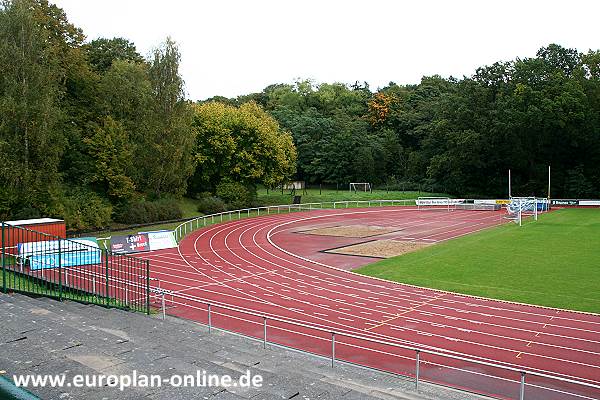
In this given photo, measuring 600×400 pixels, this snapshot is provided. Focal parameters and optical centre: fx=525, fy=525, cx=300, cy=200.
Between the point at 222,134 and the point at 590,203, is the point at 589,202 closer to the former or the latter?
the point at 590,203

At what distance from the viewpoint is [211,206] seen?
166 ft

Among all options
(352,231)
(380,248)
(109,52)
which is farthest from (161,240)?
(109,52)

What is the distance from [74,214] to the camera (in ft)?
120

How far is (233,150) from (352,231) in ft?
67.1

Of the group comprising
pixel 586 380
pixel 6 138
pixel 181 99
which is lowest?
pixel 586 380

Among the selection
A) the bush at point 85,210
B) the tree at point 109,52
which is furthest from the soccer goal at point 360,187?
the bush at point 85,210

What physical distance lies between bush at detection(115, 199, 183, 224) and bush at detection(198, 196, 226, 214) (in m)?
4.56

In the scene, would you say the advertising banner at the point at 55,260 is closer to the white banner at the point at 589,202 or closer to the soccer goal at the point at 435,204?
the soccer goal at the point at 435,204

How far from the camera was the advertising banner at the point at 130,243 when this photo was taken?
2809 centimetres

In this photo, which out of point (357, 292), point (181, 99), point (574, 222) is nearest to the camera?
point (357, 292)

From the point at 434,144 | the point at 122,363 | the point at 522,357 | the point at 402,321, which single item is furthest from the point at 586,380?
the point at 434,144

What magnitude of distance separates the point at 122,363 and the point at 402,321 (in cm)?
979

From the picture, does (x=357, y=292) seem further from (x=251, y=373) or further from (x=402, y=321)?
(x=251, y=373)

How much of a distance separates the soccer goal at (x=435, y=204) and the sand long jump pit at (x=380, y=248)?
27304 mm
